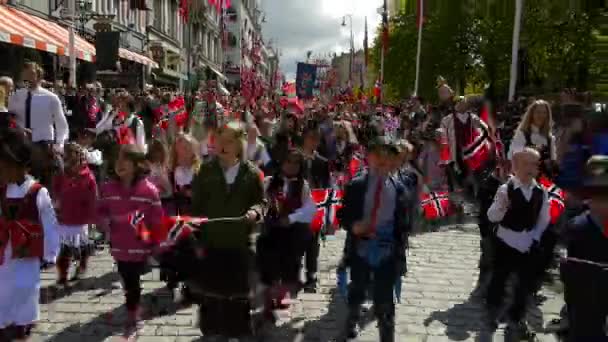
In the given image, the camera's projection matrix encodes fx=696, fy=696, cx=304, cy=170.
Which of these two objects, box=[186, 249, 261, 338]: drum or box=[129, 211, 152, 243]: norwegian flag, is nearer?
box=[186, 249, 261, 338]: drum

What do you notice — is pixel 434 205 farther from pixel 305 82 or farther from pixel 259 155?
pixel 305 82

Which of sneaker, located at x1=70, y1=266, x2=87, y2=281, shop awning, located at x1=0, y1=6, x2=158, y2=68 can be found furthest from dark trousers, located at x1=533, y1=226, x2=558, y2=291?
shop awning, located at x1=0, y1=6, x2=158, y2=68

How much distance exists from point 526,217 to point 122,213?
10.3ft

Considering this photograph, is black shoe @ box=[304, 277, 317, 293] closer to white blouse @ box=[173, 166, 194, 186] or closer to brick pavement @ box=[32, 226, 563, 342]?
brick pavement @ box=[32, 226, 563, 342]

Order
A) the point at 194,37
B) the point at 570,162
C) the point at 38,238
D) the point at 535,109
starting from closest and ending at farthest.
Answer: the point at 38,238 < the point at 570,162 < the point at 535,109 < the point at 194,37

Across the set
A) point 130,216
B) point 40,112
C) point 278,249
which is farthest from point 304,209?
point 40,112

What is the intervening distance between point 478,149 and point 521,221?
360 centimetres

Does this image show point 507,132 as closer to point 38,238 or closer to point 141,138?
point 141,138

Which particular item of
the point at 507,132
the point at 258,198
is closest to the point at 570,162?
the point at 258,198

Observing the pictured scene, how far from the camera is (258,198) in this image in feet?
16.1

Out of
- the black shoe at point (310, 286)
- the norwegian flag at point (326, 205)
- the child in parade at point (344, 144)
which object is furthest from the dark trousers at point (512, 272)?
the child in parade at point (344, 144)

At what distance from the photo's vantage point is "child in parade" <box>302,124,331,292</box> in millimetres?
6930

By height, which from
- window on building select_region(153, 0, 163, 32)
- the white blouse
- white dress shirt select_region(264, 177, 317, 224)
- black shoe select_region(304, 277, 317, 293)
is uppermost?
window on building select_region(153, 0, 163, 32)

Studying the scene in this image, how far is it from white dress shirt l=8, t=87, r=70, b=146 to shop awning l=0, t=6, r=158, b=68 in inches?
298
